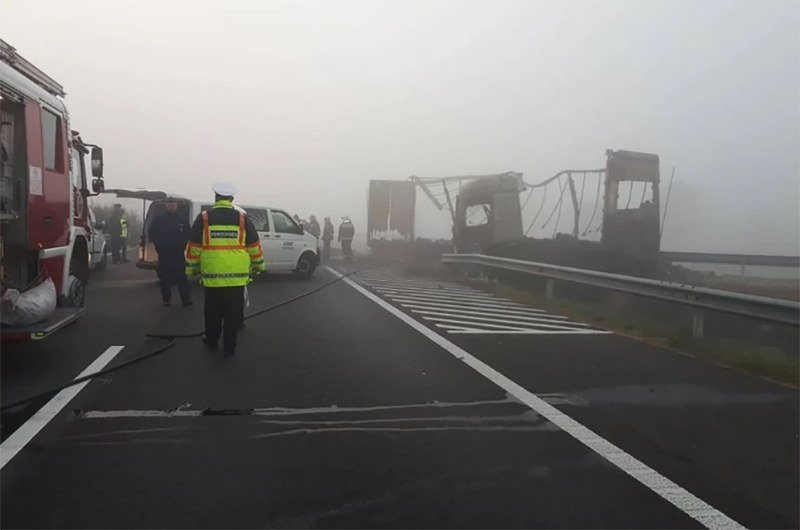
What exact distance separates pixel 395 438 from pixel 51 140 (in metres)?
5.85

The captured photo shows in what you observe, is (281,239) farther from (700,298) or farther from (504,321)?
(700,298)

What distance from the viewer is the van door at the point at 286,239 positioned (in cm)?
1775

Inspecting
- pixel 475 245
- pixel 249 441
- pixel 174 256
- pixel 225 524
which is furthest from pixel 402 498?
pixel 475 245

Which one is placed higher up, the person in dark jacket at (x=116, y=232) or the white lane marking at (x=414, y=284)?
the person in dark jacket at (x=116, y=232)

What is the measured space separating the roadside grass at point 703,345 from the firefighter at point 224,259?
18.7 feet

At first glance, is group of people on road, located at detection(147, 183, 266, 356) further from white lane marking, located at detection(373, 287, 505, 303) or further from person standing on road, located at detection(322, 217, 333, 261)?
person standing on road, located at detection(322, 217, 333, 261)

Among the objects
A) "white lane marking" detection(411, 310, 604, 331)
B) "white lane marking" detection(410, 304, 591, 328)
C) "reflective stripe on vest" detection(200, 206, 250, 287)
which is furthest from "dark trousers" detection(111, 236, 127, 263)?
"reflective stripe on vest" detection(200, 206, 250, 287)

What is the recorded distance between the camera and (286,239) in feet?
58.7

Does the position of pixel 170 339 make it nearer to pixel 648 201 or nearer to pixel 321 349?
pixel 321 349

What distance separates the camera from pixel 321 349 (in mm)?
8352

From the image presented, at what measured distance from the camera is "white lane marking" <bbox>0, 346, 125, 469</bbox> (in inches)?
178

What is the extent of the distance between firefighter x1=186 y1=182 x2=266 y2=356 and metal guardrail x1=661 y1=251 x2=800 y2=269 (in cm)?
1750

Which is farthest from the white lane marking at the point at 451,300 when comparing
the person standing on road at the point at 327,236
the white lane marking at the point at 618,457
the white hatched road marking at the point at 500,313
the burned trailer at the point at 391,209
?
the burned trailer at the point at 391,209

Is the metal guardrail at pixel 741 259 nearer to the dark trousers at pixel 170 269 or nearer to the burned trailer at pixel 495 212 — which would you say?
the burned trailer at pixel 495 212
